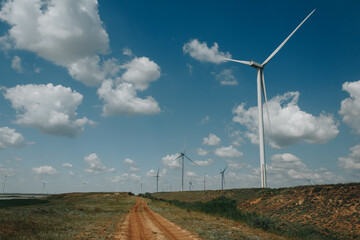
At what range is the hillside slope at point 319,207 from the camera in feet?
109

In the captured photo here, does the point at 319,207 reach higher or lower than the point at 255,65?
lower

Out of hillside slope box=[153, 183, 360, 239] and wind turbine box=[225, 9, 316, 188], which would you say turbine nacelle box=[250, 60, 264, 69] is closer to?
wind turbine box=[225, 9, 316, 188]

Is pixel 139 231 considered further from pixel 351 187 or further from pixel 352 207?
pixel 351 187

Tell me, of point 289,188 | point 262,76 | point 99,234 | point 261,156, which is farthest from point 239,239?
point 262,76

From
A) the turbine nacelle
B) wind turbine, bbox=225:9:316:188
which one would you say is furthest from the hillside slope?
the turbine nacelle

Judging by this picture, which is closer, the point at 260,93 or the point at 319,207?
the point at 319,207

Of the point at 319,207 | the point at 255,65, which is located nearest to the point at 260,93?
the point at 255,65

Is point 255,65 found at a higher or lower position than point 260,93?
higher

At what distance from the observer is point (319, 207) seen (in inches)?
1590

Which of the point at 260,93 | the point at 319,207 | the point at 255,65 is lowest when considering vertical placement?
the point at 319,207

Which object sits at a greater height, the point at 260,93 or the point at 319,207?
the point at 260,93

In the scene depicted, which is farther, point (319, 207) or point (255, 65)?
point (255, 65)

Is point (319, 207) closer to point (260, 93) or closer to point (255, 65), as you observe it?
point (260, 93)

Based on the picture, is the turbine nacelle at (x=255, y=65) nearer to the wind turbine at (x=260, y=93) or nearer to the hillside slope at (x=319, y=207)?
the wind turbine at (x=260, y=93)
